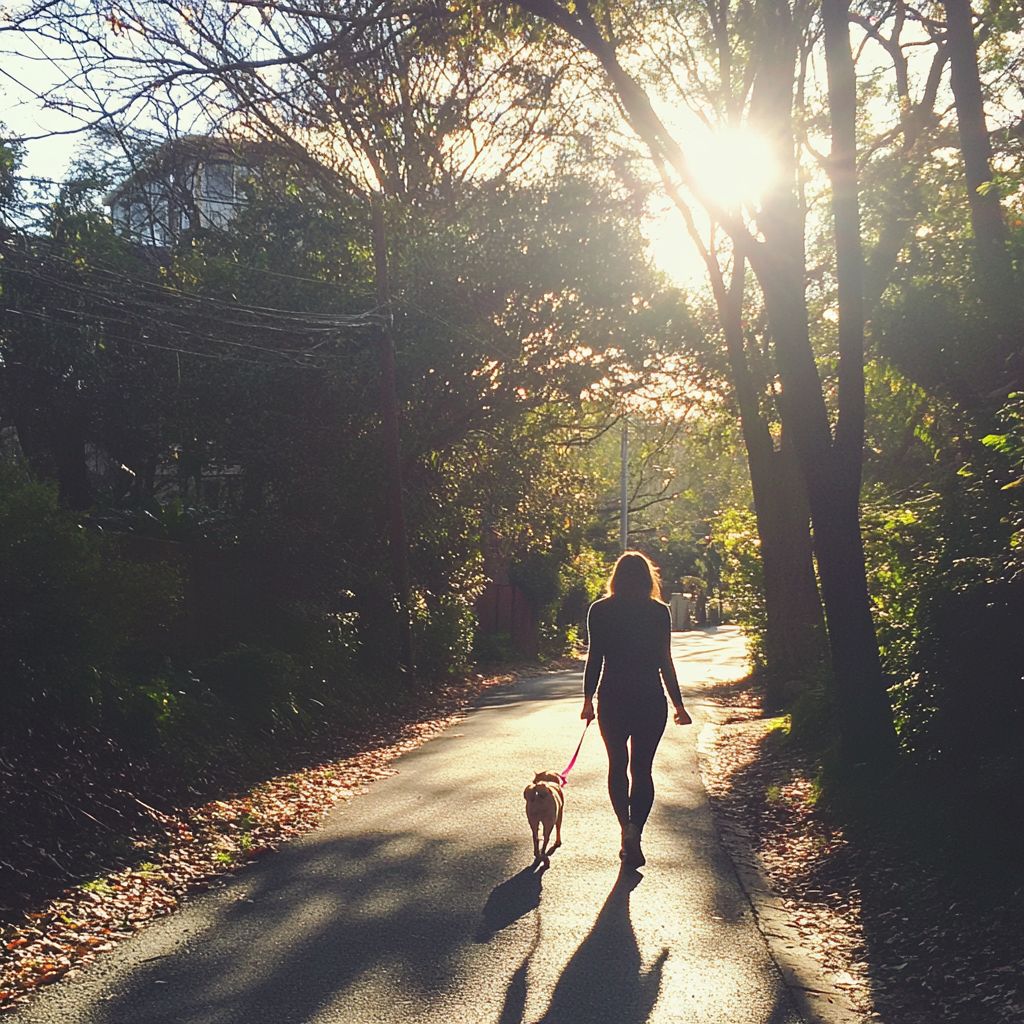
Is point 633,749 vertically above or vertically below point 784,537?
below

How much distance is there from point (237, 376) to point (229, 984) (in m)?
15.4

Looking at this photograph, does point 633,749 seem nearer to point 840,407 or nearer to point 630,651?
point 630,651

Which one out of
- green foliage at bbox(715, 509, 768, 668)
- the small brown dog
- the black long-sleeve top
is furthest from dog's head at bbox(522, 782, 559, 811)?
green foliage at bbox(715, 509, 768, 668)

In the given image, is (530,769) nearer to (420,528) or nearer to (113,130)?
(113,130)

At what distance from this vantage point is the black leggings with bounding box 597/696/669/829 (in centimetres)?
770

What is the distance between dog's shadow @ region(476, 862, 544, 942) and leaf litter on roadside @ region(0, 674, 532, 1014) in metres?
1.92

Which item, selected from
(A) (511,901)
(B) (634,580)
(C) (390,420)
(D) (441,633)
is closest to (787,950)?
(A) (511,901)

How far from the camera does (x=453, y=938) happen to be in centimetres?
604

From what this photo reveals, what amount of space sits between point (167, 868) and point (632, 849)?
3198 mm

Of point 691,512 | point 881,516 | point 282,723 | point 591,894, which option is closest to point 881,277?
point 881,516

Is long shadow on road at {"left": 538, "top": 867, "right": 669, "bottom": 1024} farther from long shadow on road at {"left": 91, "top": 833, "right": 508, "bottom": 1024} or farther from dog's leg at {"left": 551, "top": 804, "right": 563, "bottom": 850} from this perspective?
dog's leg at {"left": 551, "top": 804, "right": 563, "bottom": 850}

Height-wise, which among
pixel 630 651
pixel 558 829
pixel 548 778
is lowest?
pixel 558 829

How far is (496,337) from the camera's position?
21.9 metres

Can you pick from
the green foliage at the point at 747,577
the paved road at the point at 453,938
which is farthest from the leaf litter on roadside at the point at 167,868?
the green foliage at the point at 747,577
